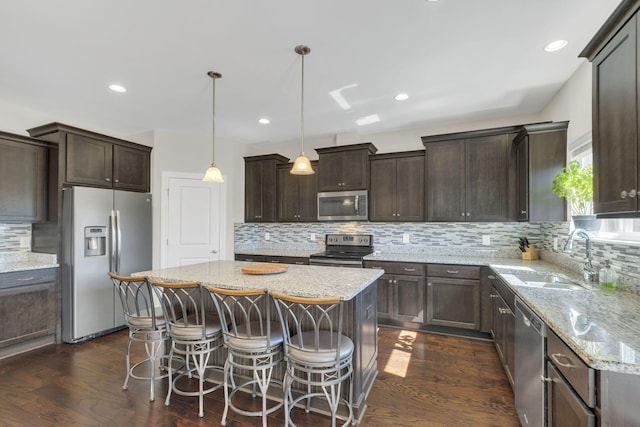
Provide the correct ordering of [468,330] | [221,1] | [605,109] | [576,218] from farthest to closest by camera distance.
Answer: [468,330] → [576,218] → [221,1] → [605,109]

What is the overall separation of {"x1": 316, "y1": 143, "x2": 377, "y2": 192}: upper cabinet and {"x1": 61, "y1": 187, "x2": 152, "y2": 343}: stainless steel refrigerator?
2662 millimetres

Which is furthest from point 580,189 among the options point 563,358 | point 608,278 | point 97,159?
point 97,159

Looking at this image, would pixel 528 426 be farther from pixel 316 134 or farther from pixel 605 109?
pixel 316 134

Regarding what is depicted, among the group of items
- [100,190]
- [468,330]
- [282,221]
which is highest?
[100,190]

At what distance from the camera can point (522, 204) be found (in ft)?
10.8

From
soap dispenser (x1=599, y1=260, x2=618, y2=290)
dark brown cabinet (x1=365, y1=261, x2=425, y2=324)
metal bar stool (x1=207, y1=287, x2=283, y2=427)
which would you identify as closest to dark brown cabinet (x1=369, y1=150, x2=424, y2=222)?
dark brown cabinet (x1=365, y1=261, x2=425, y2=324)

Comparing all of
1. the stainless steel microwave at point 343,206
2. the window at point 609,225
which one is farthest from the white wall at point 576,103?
the stainless steel microwave at point 343,206

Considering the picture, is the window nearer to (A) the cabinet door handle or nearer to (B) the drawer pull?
(A) the cabinet door handle

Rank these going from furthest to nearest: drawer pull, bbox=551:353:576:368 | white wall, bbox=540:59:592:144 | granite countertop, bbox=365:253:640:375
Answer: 1. white wall, bbox=540:59:592:144
2. drawer pull, bbox=551:353:576:368
3. granite countertop, bbox=365:253:640:375

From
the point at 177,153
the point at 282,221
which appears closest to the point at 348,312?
the point at 282,221

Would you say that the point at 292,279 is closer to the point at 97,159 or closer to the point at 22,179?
the point at 97,159

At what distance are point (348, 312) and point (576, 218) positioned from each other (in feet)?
6.93

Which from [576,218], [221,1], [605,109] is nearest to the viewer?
[605,109]

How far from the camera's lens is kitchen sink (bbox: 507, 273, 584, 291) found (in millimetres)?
2164
